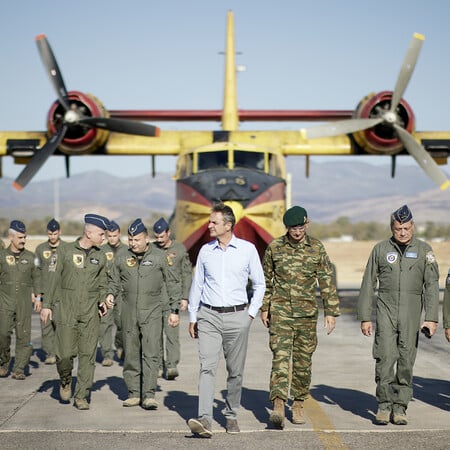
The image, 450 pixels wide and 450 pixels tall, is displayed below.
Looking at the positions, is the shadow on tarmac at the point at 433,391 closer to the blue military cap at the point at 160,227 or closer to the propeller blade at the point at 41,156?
the blue military cap at the point at 160,227

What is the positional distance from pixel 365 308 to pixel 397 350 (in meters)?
0.50

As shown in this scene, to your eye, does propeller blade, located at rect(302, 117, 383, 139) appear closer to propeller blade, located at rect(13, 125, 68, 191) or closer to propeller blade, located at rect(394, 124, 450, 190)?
propeller blade, located at rect(394, 124, 450, 190)

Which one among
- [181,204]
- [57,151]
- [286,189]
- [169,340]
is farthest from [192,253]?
[169,340]

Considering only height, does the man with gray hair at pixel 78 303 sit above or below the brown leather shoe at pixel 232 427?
above

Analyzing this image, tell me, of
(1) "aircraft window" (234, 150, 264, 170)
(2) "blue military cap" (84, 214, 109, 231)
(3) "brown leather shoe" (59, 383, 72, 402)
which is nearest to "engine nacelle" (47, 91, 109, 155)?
(1) "aircraft window" (234, 150, 264, 170)

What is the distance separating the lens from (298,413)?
26.0ft

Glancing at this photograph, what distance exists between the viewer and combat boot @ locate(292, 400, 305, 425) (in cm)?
788

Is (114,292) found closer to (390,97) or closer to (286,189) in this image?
(286,189)

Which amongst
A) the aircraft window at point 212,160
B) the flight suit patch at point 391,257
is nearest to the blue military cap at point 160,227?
the flight suit patch at point 391,257

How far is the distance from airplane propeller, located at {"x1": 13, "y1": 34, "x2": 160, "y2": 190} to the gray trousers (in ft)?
44.4

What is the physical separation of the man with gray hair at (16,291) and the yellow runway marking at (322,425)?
13.2 ft

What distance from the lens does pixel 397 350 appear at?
8031 millimetres

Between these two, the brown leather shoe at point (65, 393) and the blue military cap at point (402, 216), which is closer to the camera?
the blue military cap at point (402, 216)

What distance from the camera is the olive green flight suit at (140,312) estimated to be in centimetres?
888
